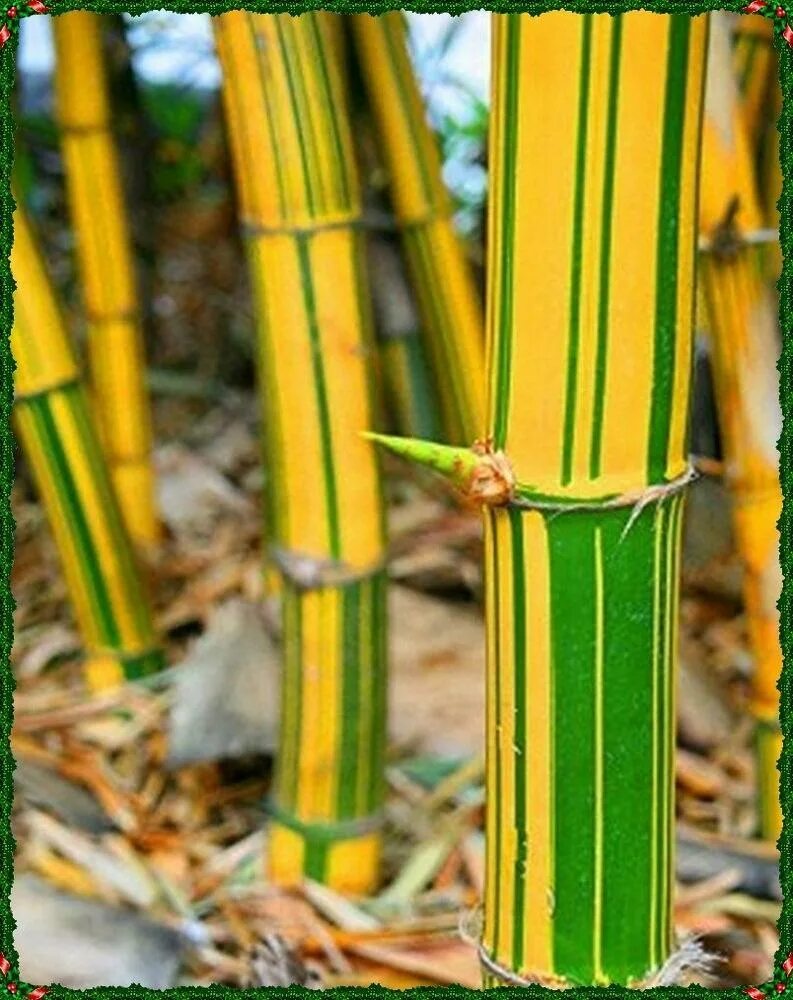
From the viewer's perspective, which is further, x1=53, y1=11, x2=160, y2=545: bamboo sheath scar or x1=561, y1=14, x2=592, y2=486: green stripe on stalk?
x1=53, y1=11, x2=160, y2=545: bamboo sheath scar

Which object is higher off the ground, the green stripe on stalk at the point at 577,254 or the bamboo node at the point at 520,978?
the green stripe on stalk at the point at 577,254

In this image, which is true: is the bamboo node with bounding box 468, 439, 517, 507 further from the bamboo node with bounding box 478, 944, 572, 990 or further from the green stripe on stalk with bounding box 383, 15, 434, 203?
the green stripe on stalk with bounding box 383, 15, 434, 203

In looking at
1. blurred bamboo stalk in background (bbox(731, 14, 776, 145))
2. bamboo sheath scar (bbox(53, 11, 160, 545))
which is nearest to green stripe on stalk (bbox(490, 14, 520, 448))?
blurred bamboo stalk in background (bbox(731, 14, 776, 145))

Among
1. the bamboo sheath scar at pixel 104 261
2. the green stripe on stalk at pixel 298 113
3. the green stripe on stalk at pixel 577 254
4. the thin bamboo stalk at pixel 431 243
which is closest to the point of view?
the green stripe on stalk at pixel 577 254

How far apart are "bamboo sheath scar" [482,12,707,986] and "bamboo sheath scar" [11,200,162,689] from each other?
54cm

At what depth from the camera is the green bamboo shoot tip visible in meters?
0.49

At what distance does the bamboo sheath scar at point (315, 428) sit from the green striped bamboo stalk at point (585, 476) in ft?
1.08

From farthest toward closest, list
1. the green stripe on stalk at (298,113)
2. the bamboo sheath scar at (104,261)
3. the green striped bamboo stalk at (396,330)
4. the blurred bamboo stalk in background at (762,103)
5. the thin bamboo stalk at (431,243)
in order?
1. the green striped bamboo stalk at (396,330)
2. the bamboo sheath scar at (104,261)
3. the thin bamboo stalk at (431,243)
4. the blurred bamboo stalk in background at (762,103)
5. the green stripe on stalk at (298,113)

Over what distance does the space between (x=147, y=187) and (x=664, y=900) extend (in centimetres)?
130

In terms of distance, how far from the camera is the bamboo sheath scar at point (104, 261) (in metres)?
1.22

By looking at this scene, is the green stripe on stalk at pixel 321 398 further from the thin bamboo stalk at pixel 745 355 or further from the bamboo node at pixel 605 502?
the bamboo node at pixel 605 502

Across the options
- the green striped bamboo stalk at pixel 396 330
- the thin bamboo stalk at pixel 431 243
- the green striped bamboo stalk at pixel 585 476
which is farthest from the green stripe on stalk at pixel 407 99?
the green striped bamboo stalk at pixel 585 476

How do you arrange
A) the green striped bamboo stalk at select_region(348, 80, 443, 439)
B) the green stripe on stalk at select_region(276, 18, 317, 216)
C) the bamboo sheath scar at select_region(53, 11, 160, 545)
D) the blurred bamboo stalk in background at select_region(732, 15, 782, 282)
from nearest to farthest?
the green stripe on stalk at select_region(276, 18, 317, 216), the blurred bamboo stalk in background at select_region(732, 15, 782, 282), the bamboo sheath scar at select_region(53, 11, 160, 545), the green striped bamboo stalk at select_region(348, 80, 443, 439)

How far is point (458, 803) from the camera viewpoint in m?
1.09
